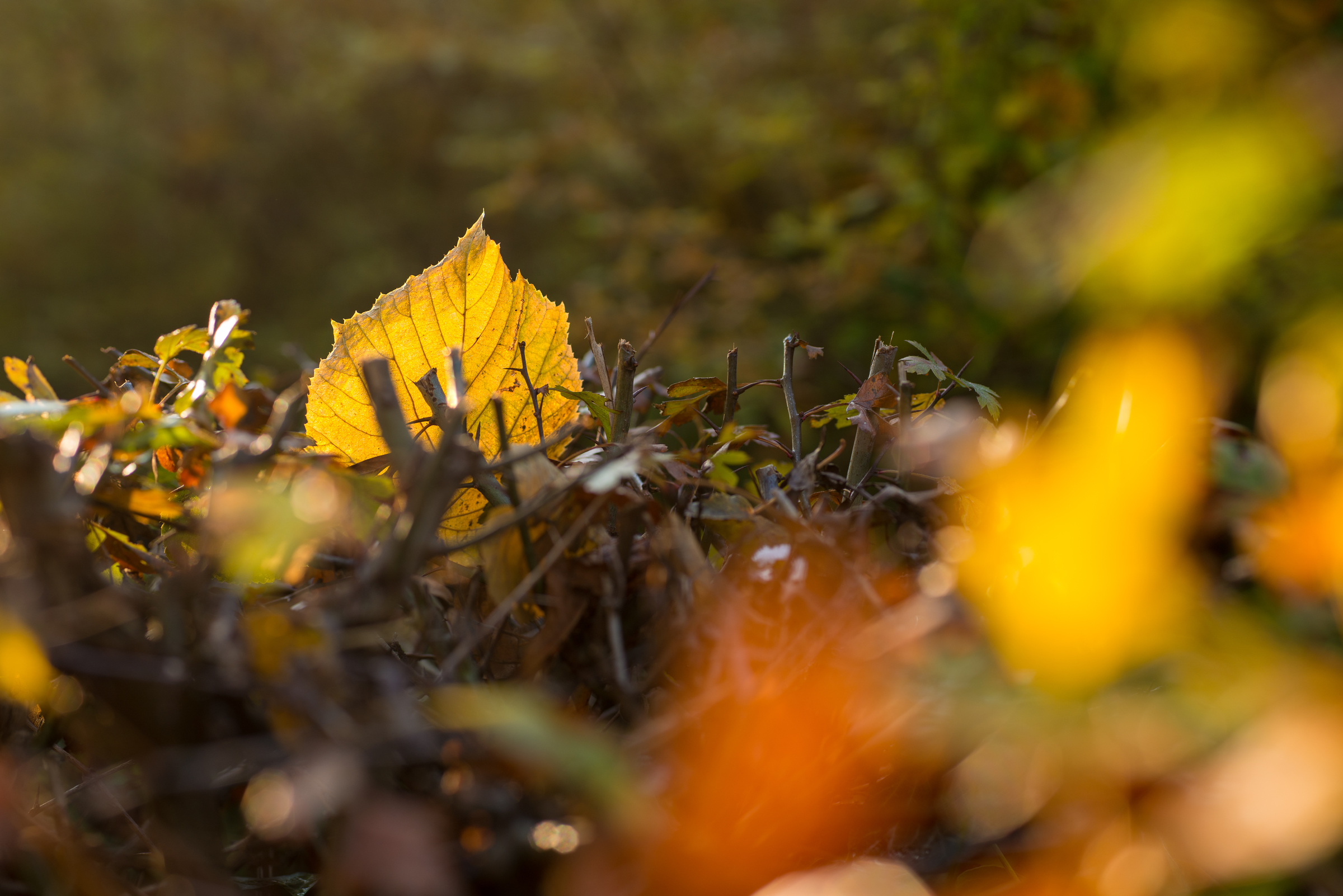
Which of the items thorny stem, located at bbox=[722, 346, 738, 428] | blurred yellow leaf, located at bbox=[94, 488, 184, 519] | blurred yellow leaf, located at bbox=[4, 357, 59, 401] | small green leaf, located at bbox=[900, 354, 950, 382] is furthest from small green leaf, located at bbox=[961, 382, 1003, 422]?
blurred yellow leaf, located at bbox=[4, 357, 59, 401]

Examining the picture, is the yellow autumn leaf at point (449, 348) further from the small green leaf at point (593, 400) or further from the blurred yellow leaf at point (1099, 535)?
the blurred yellow leaf at point (1099, 535)

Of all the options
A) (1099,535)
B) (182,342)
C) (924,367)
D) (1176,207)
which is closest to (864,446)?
(924,367)

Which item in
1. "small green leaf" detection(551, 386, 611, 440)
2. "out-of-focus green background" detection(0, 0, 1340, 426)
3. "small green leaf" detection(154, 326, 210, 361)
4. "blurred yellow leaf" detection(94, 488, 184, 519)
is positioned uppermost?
"small green leaf" detection(154, 326, 210, 361)

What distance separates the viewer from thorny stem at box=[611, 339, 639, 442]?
1.61 ft

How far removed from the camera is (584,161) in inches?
171

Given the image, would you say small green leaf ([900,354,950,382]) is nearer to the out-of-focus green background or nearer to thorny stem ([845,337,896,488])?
thorny stem ([845,337,896,488])

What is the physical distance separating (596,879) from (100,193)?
258 inches

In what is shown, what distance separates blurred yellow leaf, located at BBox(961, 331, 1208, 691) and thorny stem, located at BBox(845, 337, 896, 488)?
0.28 ft

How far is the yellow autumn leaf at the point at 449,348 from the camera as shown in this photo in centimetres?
47

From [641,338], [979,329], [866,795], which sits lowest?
[641,338]

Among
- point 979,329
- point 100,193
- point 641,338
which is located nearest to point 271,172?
point 100,193

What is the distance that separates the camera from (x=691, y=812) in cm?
31

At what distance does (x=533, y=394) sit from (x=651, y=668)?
18cm

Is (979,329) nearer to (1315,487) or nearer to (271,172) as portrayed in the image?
(1315,487)
